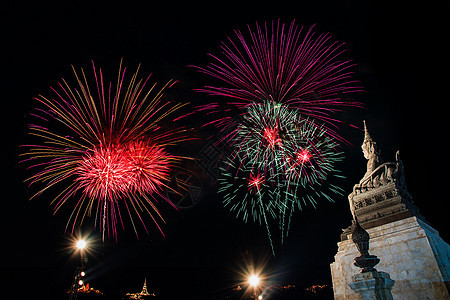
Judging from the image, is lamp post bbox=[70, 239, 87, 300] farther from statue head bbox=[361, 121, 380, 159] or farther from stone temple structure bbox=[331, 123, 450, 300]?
statue head bbox=[361, 121, 380, 159]

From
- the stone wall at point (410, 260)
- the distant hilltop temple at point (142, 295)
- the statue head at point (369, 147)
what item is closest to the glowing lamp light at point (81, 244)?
the stone wall at point (410, 260)

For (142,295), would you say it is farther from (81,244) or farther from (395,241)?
(395,241)

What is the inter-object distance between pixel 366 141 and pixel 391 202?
5070 mm

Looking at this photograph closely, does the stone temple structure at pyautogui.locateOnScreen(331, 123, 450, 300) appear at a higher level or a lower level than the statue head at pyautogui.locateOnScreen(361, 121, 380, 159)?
lower

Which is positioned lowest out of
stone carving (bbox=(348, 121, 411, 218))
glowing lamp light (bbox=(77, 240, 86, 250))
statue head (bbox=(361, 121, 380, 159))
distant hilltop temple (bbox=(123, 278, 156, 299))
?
distant hilltop temple (bbox=(123, 278, 156, 299))

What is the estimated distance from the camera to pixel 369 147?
1681cm

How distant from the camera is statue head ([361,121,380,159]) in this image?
53.9 ft

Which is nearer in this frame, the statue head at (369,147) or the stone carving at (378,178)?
the stone carving at (378,178)

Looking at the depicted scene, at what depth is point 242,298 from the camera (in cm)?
4247

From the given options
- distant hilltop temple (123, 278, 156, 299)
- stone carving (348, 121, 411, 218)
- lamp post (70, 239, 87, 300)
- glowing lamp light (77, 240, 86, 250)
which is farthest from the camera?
distant hilltop temple (123, 278, 156, 299)

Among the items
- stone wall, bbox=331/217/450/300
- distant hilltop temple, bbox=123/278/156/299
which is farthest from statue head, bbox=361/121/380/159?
distant hilltop temple, bbox=123/278/156/299

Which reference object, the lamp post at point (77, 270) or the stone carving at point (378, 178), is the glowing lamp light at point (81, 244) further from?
the stone carving at point (378, 178)

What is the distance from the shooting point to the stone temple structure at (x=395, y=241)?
10648 mm

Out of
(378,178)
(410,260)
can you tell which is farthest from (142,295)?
(410,260)
